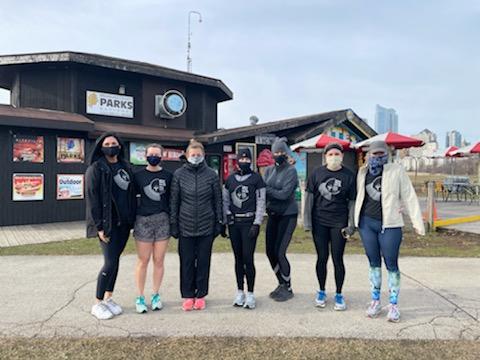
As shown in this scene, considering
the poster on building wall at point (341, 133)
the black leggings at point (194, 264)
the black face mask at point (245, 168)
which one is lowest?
the black leggings at point (194, 264)

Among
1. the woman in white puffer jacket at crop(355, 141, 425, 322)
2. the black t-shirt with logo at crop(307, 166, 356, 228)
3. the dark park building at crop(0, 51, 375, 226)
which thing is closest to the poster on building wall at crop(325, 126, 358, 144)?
the dark park building at crop(0, 51, 375, 226)

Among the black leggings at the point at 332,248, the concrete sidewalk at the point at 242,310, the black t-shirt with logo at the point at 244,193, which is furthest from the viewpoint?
the black t-shirt with logo at the point at 244,193

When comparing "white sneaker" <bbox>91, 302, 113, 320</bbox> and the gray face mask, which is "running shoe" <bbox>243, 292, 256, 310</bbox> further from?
the gray face mask

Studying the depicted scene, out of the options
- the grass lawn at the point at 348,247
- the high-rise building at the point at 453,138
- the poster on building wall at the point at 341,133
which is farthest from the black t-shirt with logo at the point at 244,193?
the high-rise building at the point at 453,138

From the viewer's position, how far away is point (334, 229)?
423cm

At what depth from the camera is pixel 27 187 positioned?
11180mm

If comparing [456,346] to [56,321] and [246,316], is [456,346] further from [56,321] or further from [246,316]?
[56,321]

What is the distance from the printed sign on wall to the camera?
13.3 metres

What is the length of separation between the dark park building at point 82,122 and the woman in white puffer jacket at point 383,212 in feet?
32.1

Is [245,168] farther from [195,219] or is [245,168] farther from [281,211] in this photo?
[195,219]

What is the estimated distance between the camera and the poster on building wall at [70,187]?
11.8 metres

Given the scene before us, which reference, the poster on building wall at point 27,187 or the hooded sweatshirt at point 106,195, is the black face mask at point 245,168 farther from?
the poster on building wall at point 27,187

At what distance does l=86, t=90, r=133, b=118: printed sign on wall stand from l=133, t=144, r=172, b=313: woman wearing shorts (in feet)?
33.4

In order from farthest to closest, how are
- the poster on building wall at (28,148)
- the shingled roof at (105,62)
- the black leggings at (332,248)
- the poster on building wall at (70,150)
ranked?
1. the shingled roof at (105,62)
2. the poster on building wall at (70,150)
3. the poster on building wall at (28,148)
4. the black leggings at (332,248)
